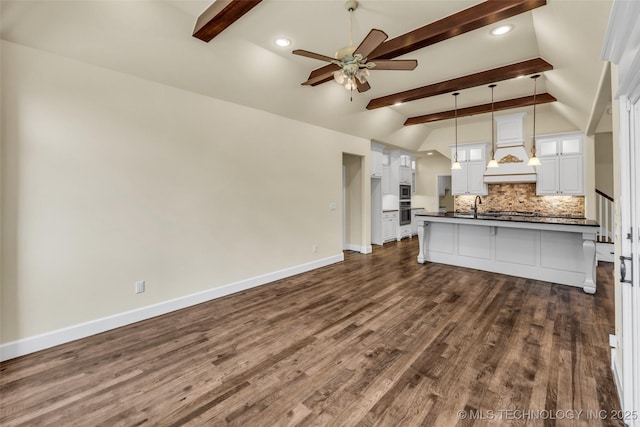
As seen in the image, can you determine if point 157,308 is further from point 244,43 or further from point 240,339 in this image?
point 244,43

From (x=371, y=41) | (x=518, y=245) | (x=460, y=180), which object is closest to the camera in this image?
(x=371, y=41)

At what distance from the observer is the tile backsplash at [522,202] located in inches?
253

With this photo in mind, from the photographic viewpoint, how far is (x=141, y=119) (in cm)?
318

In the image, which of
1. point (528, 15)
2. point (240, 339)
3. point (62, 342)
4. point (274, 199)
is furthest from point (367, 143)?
point (62, 342)

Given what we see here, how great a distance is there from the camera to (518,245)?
472 centimetres

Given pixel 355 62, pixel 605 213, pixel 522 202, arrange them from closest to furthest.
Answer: pixel 355 62
pixel 605 213
pixel 522 202

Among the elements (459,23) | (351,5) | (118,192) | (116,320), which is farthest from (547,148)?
(116,320)

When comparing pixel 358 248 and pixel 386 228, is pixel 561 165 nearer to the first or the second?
pixel 386 228

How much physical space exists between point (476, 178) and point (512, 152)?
105 centimetres

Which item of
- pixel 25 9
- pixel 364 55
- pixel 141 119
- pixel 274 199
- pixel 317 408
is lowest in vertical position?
pixel 317 408

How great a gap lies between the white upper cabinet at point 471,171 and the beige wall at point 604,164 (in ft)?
8.01

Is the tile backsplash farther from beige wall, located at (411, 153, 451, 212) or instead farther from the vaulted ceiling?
the vaulted ceiling

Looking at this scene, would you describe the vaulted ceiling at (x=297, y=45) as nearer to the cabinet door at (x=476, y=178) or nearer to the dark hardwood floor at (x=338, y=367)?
the cabinet door at (x=476, y=178)

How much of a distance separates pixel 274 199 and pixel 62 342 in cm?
300
